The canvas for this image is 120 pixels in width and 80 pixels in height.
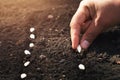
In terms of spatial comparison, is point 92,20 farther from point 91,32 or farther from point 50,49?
point 50,49

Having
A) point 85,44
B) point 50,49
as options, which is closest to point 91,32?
point 85,44

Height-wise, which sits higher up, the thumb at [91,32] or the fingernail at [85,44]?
the thumb at [91,32]

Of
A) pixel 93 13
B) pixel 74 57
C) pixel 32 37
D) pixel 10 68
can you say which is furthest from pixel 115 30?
pixel 10 68

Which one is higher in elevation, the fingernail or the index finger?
the index finger

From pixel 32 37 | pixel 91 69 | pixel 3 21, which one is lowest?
pixel 91 69

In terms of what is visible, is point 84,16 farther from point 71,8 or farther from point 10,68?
point 10,68
